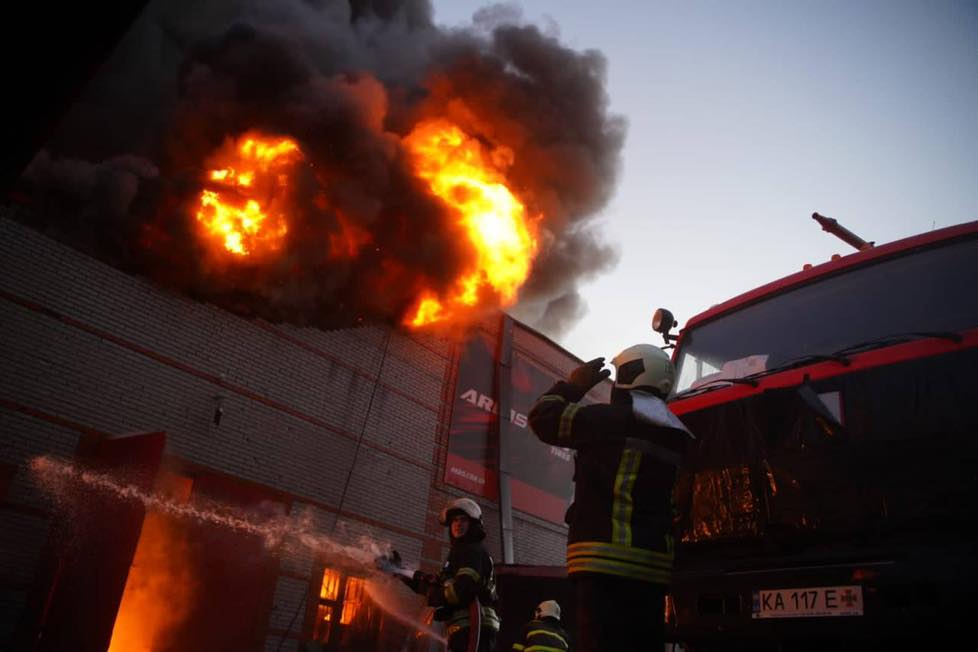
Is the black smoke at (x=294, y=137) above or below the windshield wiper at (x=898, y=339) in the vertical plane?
above

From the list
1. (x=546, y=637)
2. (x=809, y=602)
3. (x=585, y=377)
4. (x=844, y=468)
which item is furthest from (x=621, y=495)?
(x=546, y=637)

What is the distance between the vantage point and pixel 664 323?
17.0ft

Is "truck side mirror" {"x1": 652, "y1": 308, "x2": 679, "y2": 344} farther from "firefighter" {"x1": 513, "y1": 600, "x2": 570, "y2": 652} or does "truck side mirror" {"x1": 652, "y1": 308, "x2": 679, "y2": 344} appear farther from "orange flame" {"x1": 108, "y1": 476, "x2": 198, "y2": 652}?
"orange flame" {"x1": 108, "y1": 476, "x2": 198, "y2": 652}

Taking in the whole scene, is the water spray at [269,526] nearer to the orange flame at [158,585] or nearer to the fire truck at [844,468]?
the orange flame at [158,585]

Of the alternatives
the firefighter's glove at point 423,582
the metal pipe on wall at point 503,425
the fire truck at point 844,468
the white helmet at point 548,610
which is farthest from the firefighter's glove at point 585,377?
the metal pipe on wall at point 503,425

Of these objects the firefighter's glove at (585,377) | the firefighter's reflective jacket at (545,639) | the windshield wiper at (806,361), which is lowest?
the firefighter's reflective jacket at (545,639)

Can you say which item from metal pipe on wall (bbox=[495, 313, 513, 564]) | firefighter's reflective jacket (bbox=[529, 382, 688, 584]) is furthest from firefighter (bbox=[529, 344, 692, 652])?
metal pipe on wall (bbox=[495, 313, 513, 564])

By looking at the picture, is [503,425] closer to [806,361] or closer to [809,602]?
[806,361]

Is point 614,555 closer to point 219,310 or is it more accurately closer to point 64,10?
point 64,10

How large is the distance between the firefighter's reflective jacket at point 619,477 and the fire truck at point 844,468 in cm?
71

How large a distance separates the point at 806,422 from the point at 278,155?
7.75 meters

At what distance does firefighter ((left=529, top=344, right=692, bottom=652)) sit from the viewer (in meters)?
2.89

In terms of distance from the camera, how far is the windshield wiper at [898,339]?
346 cm

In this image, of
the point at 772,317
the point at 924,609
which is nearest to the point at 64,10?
the point at 924,609
